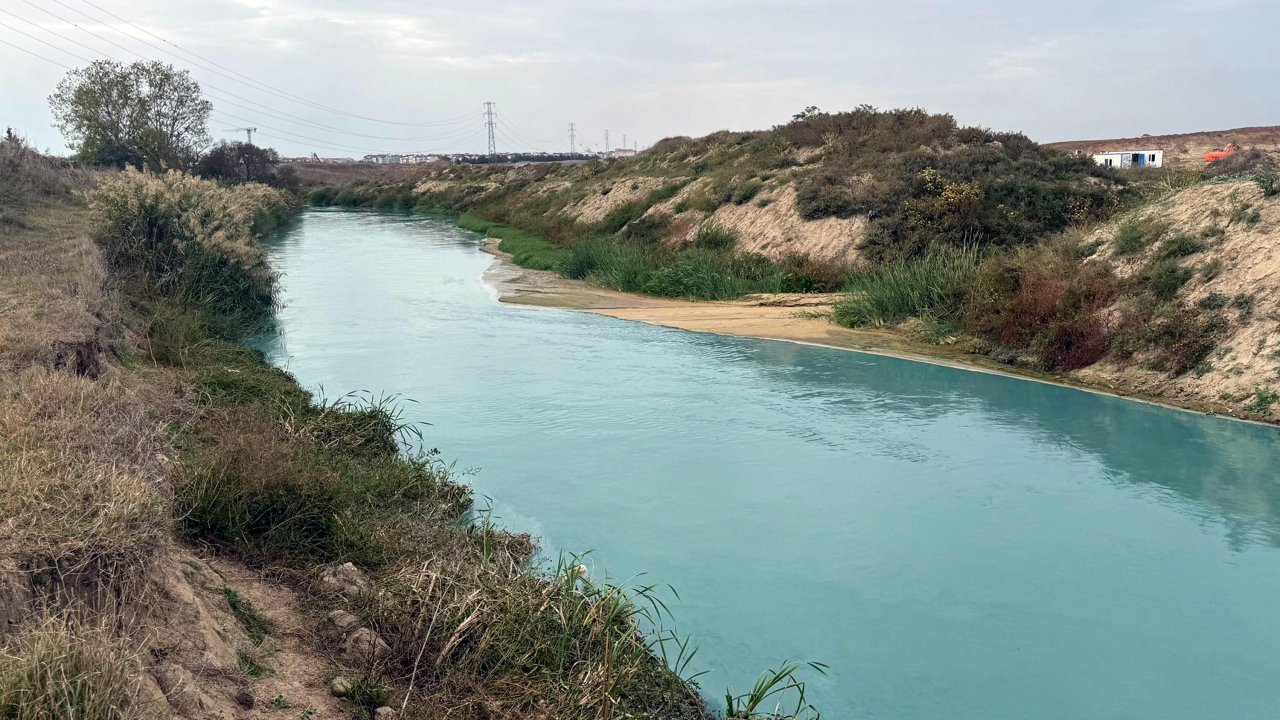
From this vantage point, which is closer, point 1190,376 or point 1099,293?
point 1190,376

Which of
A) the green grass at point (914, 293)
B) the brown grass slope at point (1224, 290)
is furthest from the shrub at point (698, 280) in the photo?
the brown grass slope at point (1224, 290)

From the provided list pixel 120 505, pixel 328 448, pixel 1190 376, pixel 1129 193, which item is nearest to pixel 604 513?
pixel 328 448

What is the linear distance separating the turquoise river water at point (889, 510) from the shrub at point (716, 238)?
34.9 ft

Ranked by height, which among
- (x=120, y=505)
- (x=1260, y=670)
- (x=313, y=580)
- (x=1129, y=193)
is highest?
(x=1129, y=193)

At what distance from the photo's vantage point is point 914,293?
18.9 m

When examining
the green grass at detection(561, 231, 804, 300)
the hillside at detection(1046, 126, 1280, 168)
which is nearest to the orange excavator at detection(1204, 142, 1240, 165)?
the hillside at detection(1046, 126, 1280, 168)

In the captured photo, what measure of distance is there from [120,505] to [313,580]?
6.37ft

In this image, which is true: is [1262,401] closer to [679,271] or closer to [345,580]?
[345,580]

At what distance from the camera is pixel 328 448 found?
971 centimetres

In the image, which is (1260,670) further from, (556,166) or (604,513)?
(556,166)

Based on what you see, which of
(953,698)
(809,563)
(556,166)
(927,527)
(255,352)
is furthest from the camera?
(556,166)

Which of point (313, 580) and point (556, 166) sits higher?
point (556, 166)

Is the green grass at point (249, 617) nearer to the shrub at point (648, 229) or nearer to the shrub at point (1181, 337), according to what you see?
the shrub at point (1181, 337)

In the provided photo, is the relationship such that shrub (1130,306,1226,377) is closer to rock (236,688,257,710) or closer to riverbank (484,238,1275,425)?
riverbank (484,238,1275,425)
